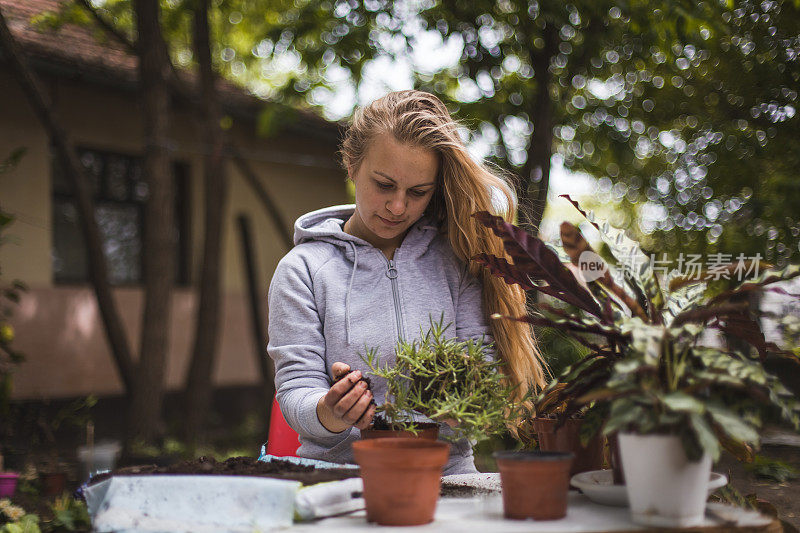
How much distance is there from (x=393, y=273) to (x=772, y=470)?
3403 millimetres

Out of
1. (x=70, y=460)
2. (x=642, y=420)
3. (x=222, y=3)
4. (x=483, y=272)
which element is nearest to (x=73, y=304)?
(x=70, y=460)

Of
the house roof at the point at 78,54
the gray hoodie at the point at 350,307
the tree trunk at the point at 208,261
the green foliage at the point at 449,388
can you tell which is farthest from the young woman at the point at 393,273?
the house roof at the point at 78,54

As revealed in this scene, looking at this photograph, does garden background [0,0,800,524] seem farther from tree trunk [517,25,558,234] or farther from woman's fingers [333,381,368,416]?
woman's fingers [333,381,368,416]

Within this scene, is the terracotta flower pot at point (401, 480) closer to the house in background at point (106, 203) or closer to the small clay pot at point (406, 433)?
the small clay pot at point (406, 433)

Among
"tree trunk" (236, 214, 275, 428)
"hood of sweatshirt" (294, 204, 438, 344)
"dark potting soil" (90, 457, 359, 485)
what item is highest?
"tree trunk" (236, 214, 275, 428)

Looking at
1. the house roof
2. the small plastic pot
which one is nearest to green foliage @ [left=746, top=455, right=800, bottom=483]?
the small plastic pot

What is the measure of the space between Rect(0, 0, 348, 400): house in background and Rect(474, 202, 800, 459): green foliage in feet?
15.8

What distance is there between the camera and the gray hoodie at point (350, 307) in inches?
80.4

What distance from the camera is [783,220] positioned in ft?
12.9

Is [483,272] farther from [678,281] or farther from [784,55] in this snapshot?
[784,55]

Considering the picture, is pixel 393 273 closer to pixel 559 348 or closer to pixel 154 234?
pixel 559 348

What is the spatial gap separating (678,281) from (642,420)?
1.31 feet

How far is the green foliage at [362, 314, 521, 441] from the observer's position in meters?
1.49

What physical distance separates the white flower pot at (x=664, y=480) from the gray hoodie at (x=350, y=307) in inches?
33.0
